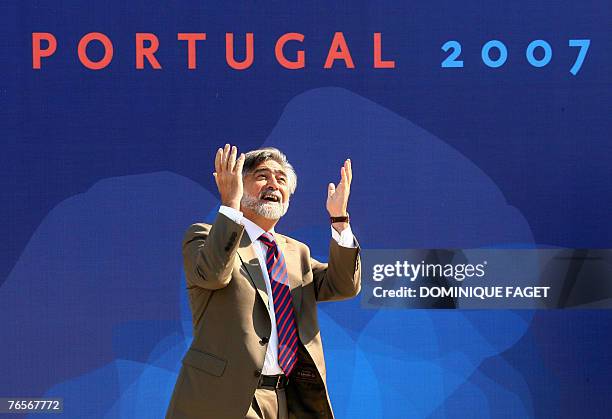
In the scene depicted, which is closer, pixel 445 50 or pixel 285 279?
pixel 285 279

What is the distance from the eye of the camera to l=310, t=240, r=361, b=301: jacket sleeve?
2764mm

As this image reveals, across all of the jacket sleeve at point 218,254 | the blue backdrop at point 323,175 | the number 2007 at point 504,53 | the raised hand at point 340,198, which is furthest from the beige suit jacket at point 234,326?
the number 2007 at point 504,53

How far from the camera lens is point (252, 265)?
2.71 meters

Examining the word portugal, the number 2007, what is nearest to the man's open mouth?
the word portugal

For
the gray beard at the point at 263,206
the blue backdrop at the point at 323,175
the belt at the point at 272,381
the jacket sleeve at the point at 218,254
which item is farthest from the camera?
the blue backdrop at the point at 323,175

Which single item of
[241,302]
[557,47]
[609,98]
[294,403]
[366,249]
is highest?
[557,47]

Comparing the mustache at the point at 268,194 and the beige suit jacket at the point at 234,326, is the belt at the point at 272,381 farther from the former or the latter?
the mustache at the point at 268,194

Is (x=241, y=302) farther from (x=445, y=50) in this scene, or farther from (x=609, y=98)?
(x=609, y=98)

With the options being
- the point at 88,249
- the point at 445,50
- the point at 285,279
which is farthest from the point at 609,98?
the point at 88,249

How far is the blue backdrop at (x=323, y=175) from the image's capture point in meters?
3.80

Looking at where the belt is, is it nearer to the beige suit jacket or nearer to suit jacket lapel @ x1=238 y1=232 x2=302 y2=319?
the beige suit jacket

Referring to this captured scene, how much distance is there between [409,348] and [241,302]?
1.40 m

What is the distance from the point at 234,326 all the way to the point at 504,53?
6.46 ft

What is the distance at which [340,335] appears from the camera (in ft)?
12.5
